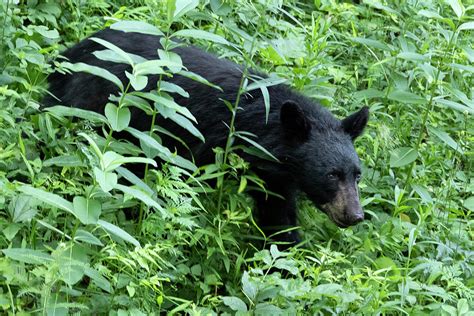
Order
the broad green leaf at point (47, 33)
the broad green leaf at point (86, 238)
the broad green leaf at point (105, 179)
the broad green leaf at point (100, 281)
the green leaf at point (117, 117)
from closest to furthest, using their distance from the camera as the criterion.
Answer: the broad green leaf at point (105, 179), the broad green leaf at point (86, 238), the broad green leaf at point (100, 281), the green leaf at point (117, 117), the broad green leaf at point (47, 33)

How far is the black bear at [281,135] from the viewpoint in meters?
7.04

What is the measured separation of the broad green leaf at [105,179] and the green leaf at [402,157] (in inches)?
139

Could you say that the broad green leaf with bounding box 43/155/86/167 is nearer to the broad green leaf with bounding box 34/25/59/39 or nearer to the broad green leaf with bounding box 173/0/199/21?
the broad green leaf with bounding box 173/0/199/21

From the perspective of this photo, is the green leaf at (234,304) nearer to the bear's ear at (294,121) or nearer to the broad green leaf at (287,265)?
the broad green leaf at (287,265)

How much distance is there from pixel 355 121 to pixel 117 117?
2.81 meters

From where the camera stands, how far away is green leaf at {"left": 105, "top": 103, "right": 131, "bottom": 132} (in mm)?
4844

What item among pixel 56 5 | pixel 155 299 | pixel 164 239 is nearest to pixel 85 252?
pixel 155 299

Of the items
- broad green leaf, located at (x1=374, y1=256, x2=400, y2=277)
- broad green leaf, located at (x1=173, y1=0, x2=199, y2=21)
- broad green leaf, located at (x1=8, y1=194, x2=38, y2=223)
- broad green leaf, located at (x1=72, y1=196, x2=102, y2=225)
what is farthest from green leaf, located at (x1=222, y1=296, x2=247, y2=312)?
broad green leaf, located at (x1=374, y1=256, x2=400, y2=277)

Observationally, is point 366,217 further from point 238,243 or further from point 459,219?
point 238,243

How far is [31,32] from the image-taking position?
23.5 ft

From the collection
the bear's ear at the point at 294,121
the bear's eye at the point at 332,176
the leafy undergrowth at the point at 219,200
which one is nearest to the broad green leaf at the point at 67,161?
the leafy undergrowth at the point at 219,200

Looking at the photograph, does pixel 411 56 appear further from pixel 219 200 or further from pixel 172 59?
pixel 172 59

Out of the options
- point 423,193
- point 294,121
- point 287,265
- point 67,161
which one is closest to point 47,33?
point 294,121

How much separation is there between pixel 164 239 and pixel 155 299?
648 mm
